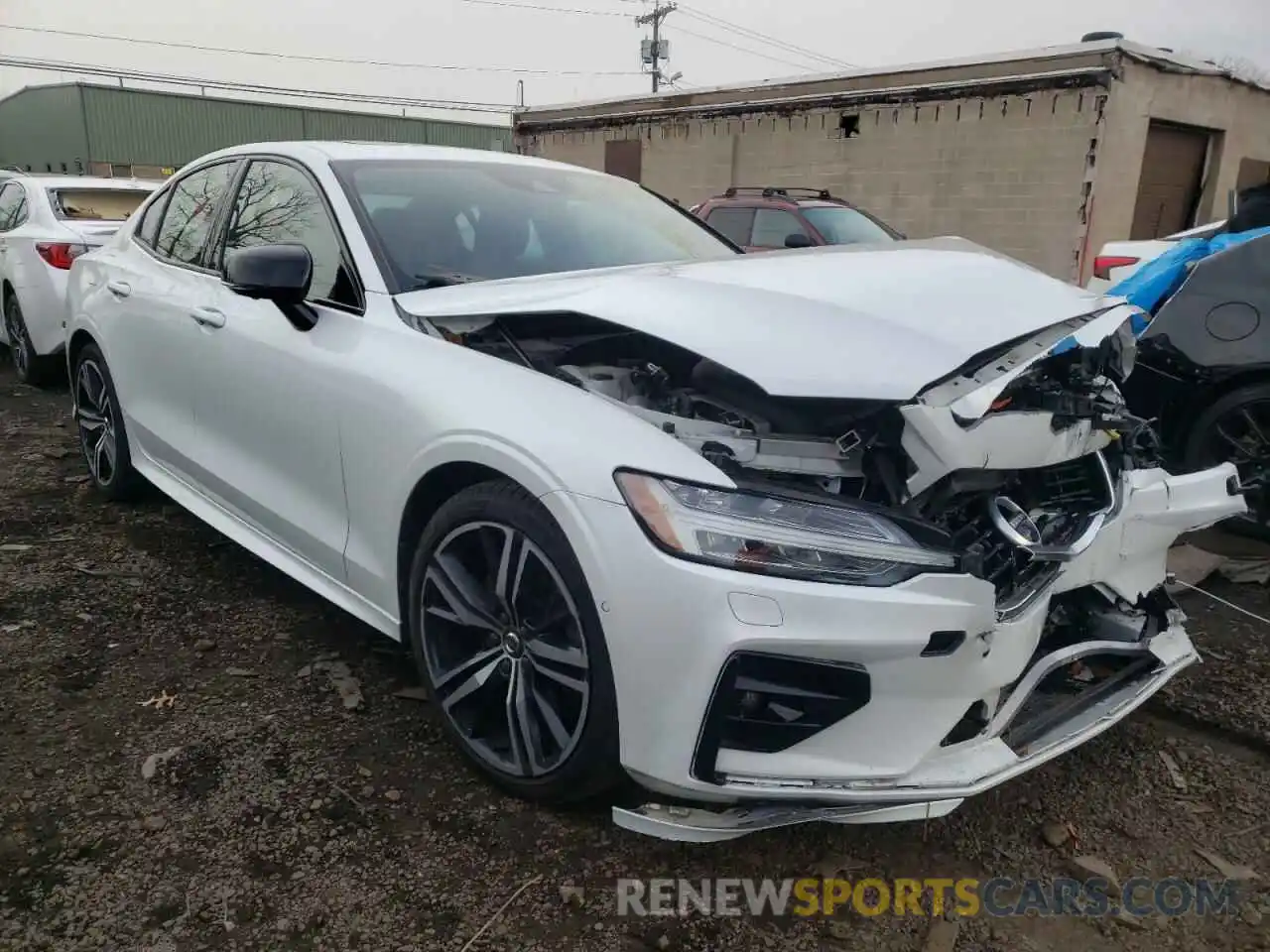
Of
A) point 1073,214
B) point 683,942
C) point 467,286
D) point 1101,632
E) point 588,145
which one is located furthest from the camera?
point 588,145

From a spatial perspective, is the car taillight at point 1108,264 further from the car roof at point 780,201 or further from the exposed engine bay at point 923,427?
the car roof at point 780,201

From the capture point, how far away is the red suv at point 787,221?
9195 mm

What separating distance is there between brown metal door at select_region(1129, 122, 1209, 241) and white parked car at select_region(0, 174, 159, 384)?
36.2ft

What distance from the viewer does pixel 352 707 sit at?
288 centimetres

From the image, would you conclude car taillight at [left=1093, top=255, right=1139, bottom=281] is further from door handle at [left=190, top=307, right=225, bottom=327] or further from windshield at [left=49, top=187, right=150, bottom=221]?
windshield at [left=49, top=187, right=150, bottom=221]

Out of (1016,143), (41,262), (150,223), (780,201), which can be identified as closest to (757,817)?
(150,223)

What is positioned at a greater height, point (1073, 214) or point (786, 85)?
point (786, 85)

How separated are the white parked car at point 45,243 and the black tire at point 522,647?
5276mm

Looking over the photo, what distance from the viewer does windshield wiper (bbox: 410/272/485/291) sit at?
275 centimetres

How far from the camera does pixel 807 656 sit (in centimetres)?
187

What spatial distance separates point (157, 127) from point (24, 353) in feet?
103

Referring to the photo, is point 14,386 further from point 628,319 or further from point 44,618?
point 628,319

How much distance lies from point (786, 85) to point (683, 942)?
541 inches

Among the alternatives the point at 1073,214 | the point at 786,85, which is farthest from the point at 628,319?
the point at 786,85
